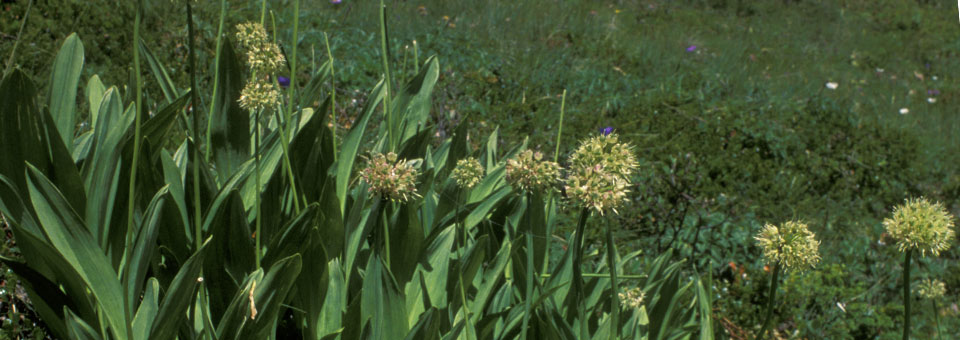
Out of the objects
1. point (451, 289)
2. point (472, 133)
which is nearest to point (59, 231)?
point (451, 289)

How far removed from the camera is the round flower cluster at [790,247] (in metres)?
1.34

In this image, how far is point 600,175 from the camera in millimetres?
1120

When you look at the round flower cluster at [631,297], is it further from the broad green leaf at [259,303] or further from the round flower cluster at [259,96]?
the round flower cluster at [259,96]

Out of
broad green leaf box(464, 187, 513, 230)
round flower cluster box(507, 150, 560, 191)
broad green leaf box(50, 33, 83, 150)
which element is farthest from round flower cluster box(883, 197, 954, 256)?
broad green leaf box(50, 33, 83, 150)

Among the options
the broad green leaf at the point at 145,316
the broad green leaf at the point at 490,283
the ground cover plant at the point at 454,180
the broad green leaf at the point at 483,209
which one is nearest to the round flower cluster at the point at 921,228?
the ground cover plant at the point at 454,180

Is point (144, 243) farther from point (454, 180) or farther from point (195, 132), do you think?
point (454, 180)

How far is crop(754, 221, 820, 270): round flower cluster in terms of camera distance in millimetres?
1338

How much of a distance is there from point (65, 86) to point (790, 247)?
175cm

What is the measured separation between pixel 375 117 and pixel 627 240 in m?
1.60

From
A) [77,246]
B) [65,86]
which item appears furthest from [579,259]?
[65,86]

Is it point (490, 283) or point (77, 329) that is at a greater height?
point (77, 329)

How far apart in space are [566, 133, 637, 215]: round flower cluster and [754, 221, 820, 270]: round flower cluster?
0.38 m

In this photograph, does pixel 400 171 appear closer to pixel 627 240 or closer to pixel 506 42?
pixel 627 240

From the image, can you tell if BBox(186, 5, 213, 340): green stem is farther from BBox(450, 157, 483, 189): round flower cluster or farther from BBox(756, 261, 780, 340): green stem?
BBox(756, 261, 780, 340): green stem
